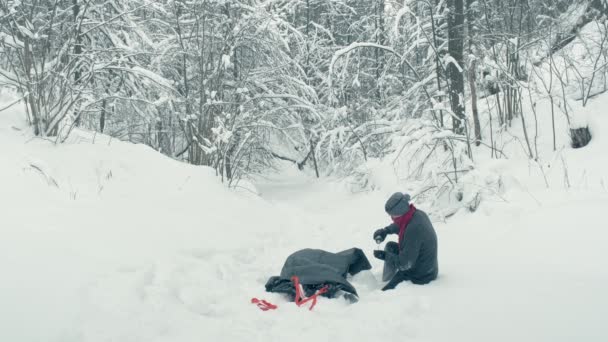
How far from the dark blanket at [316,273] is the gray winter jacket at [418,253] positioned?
555 mm

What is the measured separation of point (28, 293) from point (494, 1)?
953cm

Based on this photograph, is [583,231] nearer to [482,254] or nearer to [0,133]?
[482,254]

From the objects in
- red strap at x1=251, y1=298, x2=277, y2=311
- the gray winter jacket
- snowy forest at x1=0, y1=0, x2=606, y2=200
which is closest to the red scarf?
the gray winter jacket

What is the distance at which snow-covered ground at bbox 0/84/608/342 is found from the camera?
9.84ft

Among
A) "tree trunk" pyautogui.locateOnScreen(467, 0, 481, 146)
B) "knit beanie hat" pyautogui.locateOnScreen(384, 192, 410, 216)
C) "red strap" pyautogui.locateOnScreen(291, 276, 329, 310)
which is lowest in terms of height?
"red strap" pyautogui.locateOnScreen(291, 276, 329, 310)

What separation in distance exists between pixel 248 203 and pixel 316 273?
12.5ft

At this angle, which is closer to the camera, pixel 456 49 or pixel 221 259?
pixel 221 259

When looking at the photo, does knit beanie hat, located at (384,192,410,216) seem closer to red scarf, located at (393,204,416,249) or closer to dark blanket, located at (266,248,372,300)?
red scarf, located at (393,204,416,249)

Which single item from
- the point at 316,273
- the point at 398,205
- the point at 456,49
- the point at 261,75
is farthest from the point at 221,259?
the point at 261,75

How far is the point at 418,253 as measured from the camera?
4.24 metres

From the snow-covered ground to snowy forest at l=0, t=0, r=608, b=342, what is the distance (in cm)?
2

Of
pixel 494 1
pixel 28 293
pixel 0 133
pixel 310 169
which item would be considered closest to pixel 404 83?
pixel 310 169

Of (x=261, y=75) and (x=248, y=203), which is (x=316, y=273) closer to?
(x=248, y=203)

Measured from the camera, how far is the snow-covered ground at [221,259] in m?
3.00
